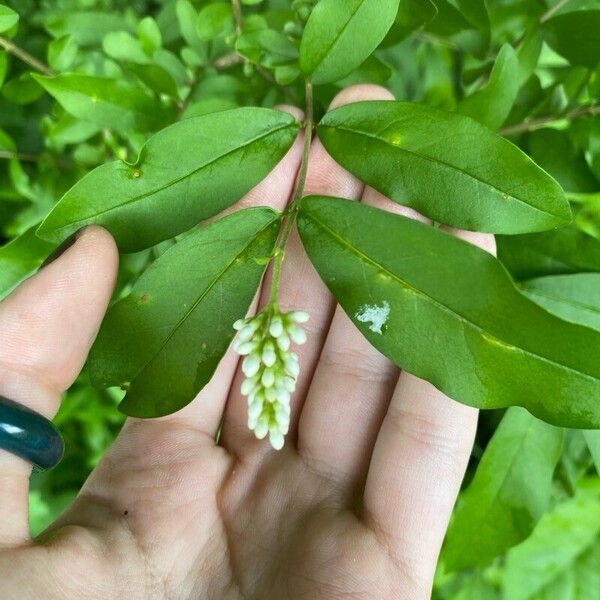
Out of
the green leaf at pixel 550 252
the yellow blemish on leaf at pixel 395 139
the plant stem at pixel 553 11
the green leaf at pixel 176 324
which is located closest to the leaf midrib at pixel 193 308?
the green leaf at pixel 176 324

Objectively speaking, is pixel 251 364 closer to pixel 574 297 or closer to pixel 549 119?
pixel 574 297

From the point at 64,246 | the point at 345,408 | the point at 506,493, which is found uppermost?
the point at 64,246

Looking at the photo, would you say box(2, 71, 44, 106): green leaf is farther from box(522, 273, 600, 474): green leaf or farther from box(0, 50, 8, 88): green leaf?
box(522, 273, 600, 474): green leaf

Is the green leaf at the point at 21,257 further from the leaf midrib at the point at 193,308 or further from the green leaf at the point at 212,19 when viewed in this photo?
the green leaf at the point at 212,19

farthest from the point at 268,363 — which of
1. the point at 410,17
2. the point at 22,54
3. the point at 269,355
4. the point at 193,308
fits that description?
the point at 22,54

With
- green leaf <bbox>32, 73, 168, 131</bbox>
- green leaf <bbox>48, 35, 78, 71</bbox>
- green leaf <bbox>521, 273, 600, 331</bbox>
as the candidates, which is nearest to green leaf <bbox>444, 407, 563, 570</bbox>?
green leaf <bbox>521, 273, 600, 331</bbox>

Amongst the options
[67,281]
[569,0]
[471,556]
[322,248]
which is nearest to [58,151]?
[67,281]

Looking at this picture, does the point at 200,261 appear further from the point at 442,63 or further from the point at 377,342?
the point at 442,63
